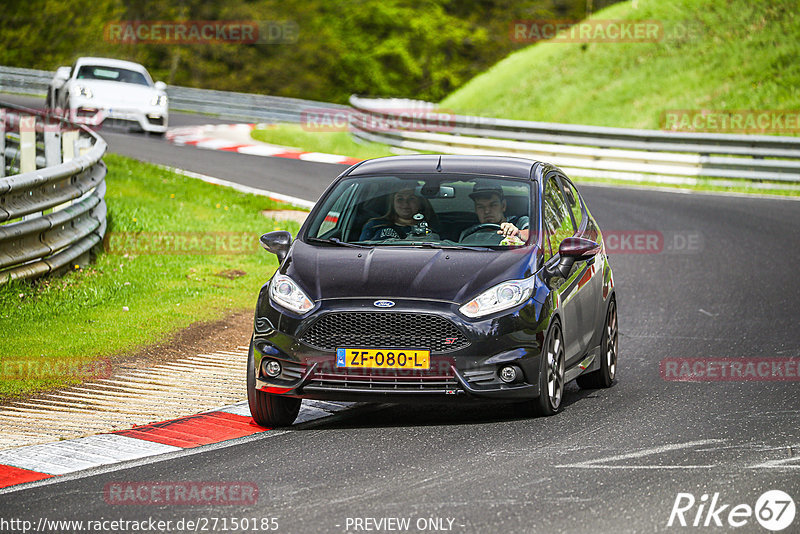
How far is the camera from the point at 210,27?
74500mm

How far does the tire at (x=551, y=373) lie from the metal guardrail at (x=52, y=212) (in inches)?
205

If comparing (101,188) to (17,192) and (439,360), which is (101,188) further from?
(439,360)

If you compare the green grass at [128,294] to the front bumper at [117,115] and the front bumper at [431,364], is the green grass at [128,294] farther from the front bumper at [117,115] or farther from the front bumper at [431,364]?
the front bumper at [117,115]

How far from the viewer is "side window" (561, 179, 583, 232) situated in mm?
9211

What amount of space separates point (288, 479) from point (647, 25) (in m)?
32.7

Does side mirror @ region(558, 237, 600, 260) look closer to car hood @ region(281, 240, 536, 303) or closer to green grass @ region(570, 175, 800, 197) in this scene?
car hood @ region(281, 240, 536, 303)

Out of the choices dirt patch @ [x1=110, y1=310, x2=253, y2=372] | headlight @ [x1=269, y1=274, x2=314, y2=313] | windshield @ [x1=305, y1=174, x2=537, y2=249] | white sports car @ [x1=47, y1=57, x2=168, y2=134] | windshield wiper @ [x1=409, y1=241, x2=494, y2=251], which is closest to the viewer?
headlight @ [x1=269, y1=274, x2=314, y2=313]

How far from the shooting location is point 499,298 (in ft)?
24.3

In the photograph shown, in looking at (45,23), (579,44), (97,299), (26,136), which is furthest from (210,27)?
(97,299)

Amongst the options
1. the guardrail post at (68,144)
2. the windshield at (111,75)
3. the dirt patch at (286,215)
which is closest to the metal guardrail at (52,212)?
the guardrail post at (68,144)

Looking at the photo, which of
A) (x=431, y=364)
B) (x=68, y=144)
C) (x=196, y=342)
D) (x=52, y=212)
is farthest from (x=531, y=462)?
(x=68, y=144)

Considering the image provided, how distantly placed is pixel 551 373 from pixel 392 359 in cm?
109

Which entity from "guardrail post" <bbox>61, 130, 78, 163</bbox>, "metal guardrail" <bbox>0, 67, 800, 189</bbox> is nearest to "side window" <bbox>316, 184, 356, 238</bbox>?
"guardrail post" <bbox>61, 130, 78, 163</bbox>

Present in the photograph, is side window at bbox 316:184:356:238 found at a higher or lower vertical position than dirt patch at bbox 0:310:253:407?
higher
